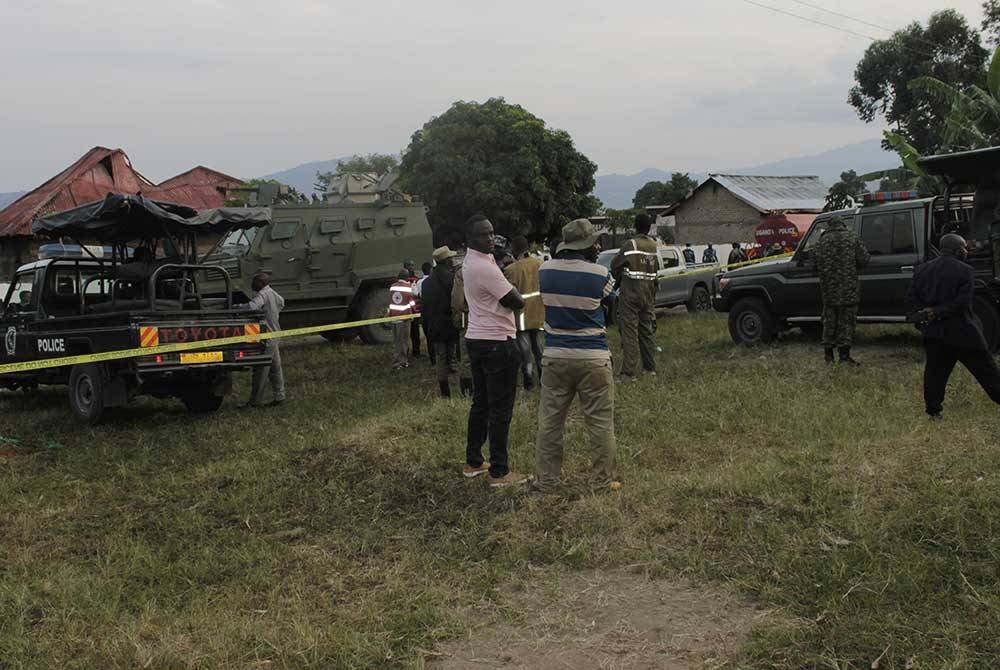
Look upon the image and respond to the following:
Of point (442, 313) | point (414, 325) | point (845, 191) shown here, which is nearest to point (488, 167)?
point (845, 191)

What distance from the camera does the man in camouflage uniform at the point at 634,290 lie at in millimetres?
9781

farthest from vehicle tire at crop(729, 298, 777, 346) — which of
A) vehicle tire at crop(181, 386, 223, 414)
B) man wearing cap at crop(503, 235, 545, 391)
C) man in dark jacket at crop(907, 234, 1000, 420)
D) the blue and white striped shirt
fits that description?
the blue and white striped shirt

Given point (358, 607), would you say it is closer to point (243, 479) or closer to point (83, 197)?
point (243, 479)

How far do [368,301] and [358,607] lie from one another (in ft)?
38.0

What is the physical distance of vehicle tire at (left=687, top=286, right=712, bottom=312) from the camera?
18.8 meters

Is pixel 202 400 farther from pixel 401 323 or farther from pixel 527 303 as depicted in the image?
pixel 527 303

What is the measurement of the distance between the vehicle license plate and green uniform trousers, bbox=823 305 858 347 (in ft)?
21.6

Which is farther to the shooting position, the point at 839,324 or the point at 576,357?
the point at 839,324

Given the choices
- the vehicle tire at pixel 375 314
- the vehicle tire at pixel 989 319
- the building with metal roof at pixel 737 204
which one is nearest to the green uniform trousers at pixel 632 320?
the vehicle tire at pixel 989 319

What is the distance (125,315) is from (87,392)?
1249 millimetres

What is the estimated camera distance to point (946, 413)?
23.9 ft

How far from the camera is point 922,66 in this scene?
29953 millimetres

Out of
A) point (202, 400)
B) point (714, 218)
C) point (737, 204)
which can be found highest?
point (737, 204)

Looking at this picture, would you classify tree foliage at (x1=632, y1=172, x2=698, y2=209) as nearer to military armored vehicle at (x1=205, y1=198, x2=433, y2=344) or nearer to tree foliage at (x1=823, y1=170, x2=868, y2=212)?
tree foliage at (x1=823, y1=170, x2=868, y2=212)
